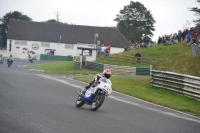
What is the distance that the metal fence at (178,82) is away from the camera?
21.9 metres

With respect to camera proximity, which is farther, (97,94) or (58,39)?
(58,39)

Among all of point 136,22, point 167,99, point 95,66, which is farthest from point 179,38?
point 136,22

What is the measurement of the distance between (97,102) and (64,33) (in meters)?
84.0

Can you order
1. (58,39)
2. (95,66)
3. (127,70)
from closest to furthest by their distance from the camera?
(127,70), (95,66), (58,39)

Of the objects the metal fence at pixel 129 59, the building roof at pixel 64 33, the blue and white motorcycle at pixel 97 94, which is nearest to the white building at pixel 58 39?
the building roof at pixel 64 33

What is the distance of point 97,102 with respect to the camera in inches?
568

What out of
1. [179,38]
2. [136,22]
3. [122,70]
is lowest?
[122,70]

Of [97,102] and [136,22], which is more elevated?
[136,22]

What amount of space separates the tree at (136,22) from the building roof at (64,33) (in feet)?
36.8

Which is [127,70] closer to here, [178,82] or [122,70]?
[122,70]

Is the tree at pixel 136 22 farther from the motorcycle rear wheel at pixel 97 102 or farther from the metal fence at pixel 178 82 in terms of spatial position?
the motorcycle rear wheel at pixel 97 102

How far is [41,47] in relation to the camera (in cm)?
9588

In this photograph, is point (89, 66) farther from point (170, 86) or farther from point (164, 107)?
point (164, 107)

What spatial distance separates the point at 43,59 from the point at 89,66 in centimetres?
3660
